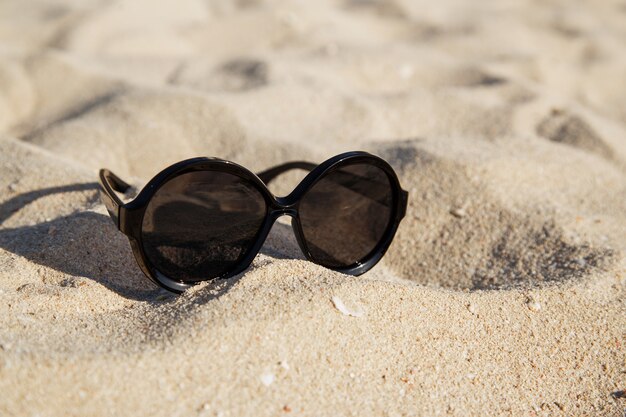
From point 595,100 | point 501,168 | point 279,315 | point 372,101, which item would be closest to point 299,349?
point 279,315

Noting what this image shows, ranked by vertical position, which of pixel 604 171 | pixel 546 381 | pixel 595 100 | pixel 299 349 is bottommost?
pixel 595 100

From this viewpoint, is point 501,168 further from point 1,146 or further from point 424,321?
point 1,146

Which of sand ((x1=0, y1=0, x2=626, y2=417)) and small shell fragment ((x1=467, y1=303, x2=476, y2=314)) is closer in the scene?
sand ((x1=0, y1=0, x2=626, y2=417))

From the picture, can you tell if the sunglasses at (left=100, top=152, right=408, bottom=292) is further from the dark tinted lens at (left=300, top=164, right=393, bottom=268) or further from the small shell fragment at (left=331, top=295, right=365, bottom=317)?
the small shell fragment at (left=331, top=295, right=365, bottom=317)

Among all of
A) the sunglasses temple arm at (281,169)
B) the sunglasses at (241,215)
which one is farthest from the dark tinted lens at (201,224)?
the sunglasses temple arm at (281,169)

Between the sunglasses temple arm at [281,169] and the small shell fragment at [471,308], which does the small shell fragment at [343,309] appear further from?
the sunglasses temple arm at [281,169]

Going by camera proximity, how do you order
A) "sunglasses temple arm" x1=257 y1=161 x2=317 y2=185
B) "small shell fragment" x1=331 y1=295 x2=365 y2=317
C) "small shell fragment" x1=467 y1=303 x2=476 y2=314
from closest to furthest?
"small shell fragment" x1=331 y1=295 x2=365 y2=317 → "small shell fragment" x1=467 y1=303 x2=476 y2=314 → "sunglasses temple arm" x1=257 y1=161 x2=317 y2=185

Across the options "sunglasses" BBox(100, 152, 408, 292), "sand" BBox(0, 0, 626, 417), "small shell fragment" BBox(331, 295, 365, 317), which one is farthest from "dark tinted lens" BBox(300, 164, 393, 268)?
"small shell fragment" BBox(331, 295, 365, 317)

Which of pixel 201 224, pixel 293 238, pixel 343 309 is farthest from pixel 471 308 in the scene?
pixel 201 224
